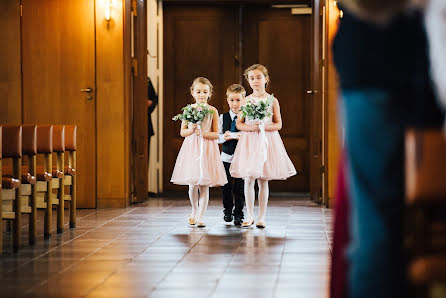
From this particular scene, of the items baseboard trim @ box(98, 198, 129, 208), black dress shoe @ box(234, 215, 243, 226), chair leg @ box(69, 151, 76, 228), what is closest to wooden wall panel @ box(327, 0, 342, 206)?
black dress shoe @ box(234, 215, 243, 226)

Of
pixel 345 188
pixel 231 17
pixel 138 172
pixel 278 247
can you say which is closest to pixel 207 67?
pixel 231 17

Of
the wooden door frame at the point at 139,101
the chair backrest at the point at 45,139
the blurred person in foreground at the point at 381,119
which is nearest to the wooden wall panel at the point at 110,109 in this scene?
the wooden door frame at the point at 139,101

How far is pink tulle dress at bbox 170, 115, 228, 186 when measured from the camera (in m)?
6.20

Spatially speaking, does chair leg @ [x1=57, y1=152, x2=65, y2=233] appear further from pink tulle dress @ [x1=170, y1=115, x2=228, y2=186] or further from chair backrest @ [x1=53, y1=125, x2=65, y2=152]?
pink tulle dress @ [x1=170, y1=115, x2=228, y2=186]

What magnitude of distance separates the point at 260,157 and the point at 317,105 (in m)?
2.48

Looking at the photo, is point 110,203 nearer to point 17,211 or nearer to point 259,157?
point 259,157

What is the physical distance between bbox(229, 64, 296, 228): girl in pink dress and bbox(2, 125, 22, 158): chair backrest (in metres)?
1.97

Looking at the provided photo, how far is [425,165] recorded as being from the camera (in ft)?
4.97

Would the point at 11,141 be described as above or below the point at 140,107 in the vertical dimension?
below

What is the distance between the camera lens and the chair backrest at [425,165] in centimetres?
150

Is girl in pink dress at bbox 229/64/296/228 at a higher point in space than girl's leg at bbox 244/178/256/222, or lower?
higher

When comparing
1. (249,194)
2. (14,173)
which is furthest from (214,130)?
(14,173)

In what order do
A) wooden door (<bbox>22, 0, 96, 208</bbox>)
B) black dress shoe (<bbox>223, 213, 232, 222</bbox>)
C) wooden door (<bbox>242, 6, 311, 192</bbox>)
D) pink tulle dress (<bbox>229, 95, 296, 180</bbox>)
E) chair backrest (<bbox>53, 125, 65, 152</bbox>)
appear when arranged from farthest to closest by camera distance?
wooden door (<bbox>242, 6, 311, 192</bbox>)
wooden door (<bbox>22, 0, 96, 208</bbox>)
black dress shoe (<bbox>223, 213, 232, 222</bbox>)
pink tulle dress (<bbox>229, 95, 296, 180</bbox>)
chair backrest (<bbox>53, 125, 65, 152</bbox>)

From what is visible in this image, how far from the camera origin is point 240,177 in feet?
20.6
